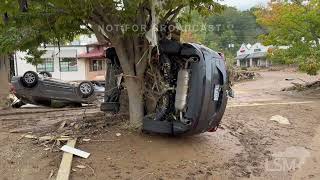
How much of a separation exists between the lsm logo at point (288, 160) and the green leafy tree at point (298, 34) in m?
10.7

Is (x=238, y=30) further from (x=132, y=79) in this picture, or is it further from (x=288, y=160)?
(x=132, y=79)

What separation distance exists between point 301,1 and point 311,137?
1228cm

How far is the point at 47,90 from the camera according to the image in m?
15.9

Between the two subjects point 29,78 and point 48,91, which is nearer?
point 29,78

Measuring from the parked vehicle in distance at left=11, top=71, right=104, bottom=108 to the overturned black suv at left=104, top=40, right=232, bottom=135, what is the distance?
27.9 ft

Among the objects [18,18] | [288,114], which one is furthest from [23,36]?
[288,114]

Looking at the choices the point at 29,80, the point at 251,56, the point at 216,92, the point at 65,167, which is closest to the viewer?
the point at 65,167

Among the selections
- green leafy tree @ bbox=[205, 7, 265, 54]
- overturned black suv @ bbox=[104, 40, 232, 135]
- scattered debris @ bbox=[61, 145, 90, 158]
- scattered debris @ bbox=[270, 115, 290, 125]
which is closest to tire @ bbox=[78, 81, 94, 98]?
scattered debris @ bbox=[270, 115, 290, 125]

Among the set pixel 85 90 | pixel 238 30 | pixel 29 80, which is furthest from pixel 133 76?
pixel 238 30

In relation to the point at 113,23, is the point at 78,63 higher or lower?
lower

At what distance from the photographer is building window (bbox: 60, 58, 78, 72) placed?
1848 inches

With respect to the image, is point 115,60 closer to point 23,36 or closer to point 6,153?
point 23,36

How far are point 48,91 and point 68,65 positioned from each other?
3197cm

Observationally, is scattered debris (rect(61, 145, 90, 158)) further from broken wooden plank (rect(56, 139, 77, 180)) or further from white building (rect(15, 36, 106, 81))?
white building (rect(15, 36, 106, 81))
